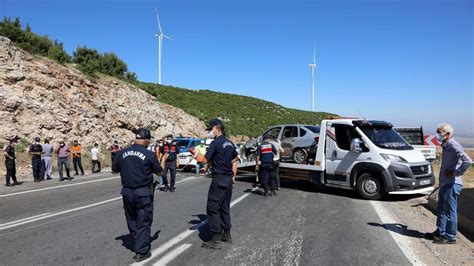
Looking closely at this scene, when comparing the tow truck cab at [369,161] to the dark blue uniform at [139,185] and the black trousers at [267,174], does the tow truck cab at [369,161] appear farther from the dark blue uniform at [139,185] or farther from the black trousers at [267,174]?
the dark blue uniform at [139,185]

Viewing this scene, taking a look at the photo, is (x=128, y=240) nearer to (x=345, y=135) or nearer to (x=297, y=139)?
(x=345, y=135)

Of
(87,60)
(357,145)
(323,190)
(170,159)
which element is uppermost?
(87,60)

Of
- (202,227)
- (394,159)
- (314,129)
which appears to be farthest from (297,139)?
(202,227)

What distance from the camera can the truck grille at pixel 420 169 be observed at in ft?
34.1

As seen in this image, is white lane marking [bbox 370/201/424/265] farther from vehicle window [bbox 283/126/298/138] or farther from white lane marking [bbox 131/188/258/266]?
vehicle window [bbox 283/126/298/138]

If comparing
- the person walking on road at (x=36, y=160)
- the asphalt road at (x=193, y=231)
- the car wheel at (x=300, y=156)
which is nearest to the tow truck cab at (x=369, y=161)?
the asphalt road at (x=193, y=231)

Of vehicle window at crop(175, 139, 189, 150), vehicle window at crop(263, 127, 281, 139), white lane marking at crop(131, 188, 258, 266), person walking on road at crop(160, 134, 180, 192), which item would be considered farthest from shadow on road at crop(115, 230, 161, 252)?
vehicle window at crop(175, 139, 189, 150)

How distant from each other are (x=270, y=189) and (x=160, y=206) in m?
3.64

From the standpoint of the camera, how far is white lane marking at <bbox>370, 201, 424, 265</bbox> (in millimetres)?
5621

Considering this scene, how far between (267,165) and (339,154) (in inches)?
83.7

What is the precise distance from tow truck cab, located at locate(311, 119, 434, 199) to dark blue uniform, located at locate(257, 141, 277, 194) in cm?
143

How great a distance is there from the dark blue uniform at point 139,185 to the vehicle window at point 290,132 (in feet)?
30.7

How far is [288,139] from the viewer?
14352 mm

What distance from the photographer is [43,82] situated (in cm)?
2270
